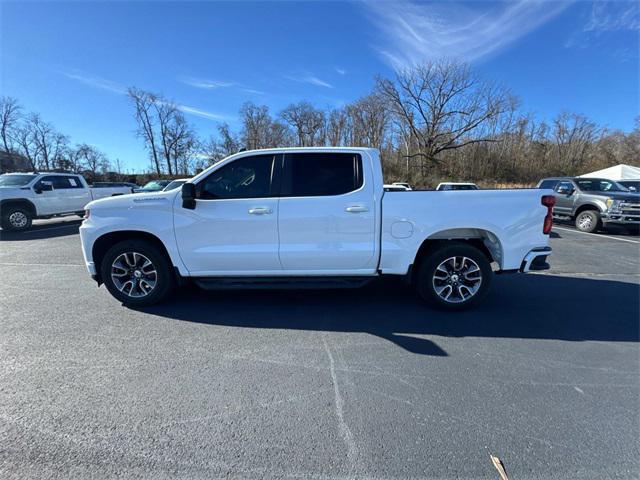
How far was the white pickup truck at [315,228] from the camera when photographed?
3.76 m

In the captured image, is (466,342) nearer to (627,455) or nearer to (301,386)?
(627,455)

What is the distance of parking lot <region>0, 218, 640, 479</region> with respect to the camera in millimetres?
1891

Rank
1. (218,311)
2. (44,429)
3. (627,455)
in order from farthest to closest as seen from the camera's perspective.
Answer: (218,311)
(44,429)
(627,455)

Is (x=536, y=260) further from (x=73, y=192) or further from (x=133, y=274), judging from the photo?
(x=73, y=192)

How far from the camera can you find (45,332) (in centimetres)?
346

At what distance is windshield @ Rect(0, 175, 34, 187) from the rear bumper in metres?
15.1

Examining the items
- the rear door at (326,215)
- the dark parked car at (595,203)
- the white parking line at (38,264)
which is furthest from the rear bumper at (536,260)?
the dark parked car at (595,203)

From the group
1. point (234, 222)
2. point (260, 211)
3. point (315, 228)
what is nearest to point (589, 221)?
point (315, 228)

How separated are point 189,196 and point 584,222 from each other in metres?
13.6

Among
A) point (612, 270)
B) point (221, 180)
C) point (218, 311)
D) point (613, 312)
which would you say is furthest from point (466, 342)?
point (612, 270)

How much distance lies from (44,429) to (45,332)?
6.04ft

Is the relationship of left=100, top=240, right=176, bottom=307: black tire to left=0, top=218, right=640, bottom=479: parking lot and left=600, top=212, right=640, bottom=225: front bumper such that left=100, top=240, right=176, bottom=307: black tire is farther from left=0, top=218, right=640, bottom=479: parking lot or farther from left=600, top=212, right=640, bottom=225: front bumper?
left=600, top=212, right=640, bottom=225: front bumper

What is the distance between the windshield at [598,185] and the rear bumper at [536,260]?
10567mm

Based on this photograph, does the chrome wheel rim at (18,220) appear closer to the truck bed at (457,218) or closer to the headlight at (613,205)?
the truck bed at (457,218)
